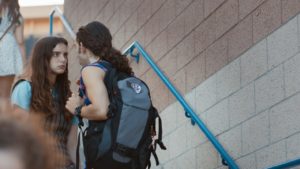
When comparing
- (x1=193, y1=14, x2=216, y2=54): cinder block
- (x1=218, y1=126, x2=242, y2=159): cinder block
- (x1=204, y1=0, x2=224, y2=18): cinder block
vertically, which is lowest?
(x1=218, y1=126, x2=242, y2=159): cinder block

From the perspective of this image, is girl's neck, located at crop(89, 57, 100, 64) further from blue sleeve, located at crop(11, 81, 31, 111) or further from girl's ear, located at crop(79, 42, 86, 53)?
blue sleeve, located at crop(11, 81, 31, 111)

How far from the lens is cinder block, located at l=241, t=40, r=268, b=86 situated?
3.61 meters

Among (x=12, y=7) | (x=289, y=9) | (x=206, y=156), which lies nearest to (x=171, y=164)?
(x=206, y=156)

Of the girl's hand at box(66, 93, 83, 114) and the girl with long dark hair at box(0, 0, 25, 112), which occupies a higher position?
the girl with long dark hair at box(0, 0, 25, 112)

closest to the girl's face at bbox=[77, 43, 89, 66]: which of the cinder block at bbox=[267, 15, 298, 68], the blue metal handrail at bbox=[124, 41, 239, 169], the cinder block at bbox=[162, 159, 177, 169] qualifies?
the blue metal handrail at bbox=[124, 41, 239, 169]

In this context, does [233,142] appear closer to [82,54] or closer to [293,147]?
[293,147]

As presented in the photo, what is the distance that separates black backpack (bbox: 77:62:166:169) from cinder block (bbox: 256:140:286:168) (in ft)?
1.93

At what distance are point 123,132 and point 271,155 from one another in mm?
771

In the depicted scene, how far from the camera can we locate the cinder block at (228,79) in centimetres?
387

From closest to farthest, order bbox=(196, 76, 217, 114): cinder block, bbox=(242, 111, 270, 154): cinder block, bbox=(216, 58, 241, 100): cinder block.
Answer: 1. bbox=(242, 111, 270, 154): cinder block
2. bbox=(216, 58, 241, 100): cinder block
3. bbox=(196, 76, 217, 114): cinder block

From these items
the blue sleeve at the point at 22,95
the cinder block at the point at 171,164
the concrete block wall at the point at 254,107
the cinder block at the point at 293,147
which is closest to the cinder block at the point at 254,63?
the concrete block wall at the point at 254,107

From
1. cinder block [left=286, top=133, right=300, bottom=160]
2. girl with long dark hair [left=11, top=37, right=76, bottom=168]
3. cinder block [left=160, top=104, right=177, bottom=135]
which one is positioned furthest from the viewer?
cinder block [left=160, top=104, right=177, bottom=135]

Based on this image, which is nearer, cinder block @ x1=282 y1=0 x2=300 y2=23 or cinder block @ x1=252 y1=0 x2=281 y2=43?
cinder block @ x1=282 y1=0 x2=300 y2=23

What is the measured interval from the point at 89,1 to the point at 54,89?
3172mm
